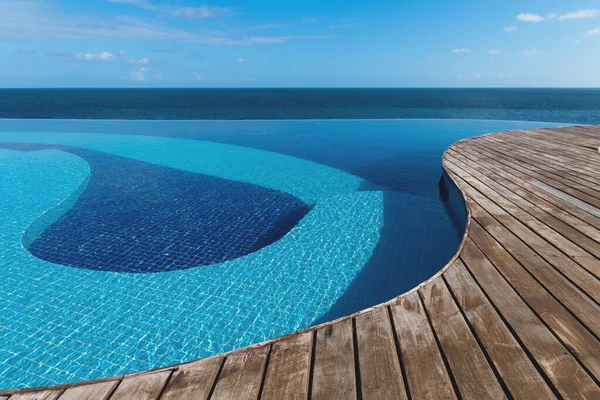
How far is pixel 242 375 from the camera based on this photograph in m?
1.68

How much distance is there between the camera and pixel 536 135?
953 centimetres

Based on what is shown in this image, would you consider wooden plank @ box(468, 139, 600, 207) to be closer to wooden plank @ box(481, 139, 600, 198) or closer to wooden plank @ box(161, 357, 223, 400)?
wooden plank @ box(481, 139, 600, 198)

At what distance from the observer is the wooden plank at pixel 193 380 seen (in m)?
1.58

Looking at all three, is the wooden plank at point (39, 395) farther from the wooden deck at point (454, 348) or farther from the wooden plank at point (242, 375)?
the wooden plank at point (242, 375)

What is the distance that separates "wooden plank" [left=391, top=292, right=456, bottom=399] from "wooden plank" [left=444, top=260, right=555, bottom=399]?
27 cm

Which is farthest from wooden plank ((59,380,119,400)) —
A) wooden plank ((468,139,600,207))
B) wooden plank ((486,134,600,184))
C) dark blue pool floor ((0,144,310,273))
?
wooden plank ((486,134,600,184))

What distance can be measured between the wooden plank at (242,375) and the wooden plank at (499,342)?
1.15m

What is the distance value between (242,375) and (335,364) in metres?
0.46

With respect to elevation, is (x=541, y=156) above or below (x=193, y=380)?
below

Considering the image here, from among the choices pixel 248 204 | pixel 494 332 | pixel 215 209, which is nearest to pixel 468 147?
pixel 248 204

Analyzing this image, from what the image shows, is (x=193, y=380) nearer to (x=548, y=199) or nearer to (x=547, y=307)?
(x=547, y=307)

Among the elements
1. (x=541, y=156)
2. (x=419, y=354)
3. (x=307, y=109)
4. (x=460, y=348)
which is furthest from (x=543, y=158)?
(x=307, y=109)

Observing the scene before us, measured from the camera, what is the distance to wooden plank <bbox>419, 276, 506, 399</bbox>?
156cm

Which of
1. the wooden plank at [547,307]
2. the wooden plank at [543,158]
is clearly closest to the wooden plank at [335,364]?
the wooden plank at [547,307]
